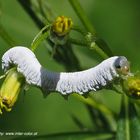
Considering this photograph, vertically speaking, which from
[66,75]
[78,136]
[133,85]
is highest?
[66,75]

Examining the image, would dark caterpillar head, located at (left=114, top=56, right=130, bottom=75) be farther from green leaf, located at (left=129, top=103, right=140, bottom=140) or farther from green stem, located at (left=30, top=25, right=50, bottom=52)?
Answer: green leaf, located at (left=129, top=103, right=140, bottom=140)

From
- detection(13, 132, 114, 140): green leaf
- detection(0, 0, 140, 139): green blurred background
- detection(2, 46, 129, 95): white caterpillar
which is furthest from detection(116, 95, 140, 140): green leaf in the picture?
detection(0, 0, 140, 139): green blurred background

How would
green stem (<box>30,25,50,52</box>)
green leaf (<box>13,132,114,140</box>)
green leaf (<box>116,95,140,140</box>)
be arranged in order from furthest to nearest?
green leaf (<box>13,132,114,140</box>) < green leaf (<box>116,95,140,140</box>) < green stem (<box>30,25,50,52</box>)

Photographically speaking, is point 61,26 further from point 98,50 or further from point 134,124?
point 134,124

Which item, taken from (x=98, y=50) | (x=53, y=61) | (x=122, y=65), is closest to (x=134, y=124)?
(x=98, y=50)

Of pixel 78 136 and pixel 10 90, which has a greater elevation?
pixel 10 90

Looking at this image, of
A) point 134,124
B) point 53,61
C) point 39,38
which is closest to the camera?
point 39,38

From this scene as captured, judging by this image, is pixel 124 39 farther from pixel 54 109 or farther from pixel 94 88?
pixel 94 88

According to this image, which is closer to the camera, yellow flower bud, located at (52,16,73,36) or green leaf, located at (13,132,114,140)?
yellow flower bud, located at (52,16,73,36)

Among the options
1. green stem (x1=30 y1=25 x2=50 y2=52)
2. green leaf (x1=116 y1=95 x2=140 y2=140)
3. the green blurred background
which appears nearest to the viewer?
green stem (x1=30 y1=25 x2=50 y2=52)
